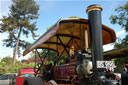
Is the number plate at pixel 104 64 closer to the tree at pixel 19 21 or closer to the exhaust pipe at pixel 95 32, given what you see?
the exhaust pipe at pixel 95 32

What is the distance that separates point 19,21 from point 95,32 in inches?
1221

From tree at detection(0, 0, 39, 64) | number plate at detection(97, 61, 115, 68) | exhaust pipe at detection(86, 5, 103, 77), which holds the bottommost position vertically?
Answer: number plate at detection(97, 61, 115, 68)

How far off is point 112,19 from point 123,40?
210 cm

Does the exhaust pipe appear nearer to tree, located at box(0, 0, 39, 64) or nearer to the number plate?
the number plate

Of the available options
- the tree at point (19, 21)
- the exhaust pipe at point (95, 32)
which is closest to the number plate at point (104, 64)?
the exhaust pipe at point (95, 32)

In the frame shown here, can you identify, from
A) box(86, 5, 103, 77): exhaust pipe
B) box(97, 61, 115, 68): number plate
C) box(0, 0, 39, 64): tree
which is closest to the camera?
box(97, 61, 115, 68): number plate

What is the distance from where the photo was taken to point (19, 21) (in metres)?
32.9

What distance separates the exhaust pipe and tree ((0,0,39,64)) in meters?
29.5

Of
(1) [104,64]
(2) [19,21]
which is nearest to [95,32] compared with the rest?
(1) [104,64]

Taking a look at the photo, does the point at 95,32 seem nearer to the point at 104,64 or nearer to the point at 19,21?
the point at 104,64

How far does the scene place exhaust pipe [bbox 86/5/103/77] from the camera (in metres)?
3.58

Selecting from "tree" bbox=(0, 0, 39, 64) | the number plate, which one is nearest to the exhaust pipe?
the number plate

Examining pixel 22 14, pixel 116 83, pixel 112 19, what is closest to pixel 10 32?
pixel 22 14

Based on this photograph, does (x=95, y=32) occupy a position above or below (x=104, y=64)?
above
